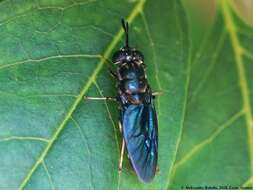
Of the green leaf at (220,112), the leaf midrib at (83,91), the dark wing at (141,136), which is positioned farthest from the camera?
the green leaf at (220,112)

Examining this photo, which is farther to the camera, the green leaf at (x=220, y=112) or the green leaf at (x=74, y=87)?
the green leaf at (x=220, y=112)

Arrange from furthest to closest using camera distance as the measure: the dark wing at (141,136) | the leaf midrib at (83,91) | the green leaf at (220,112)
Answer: the green leaf at (220,112), the dark wing at (141,136), the leaf midrib at (83,91)

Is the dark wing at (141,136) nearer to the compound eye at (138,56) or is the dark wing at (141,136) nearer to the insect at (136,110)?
the insect at (136,110)

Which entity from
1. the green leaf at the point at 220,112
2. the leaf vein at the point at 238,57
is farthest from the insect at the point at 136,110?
the leaf vein at the point at 238,57

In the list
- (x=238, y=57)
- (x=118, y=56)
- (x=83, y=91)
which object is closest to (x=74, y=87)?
(x=83, y=91)

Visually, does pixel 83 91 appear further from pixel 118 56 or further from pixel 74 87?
pixel 118 56

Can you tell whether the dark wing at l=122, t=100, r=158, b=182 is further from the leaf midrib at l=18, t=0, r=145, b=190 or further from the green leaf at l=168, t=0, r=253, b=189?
the leaf midrib at l=18, t=0, r=145, b=190

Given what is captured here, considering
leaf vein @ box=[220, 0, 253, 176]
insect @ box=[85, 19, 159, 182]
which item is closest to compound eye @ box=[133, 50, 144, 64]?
insect @ box=[85, 19, 159, 182]
